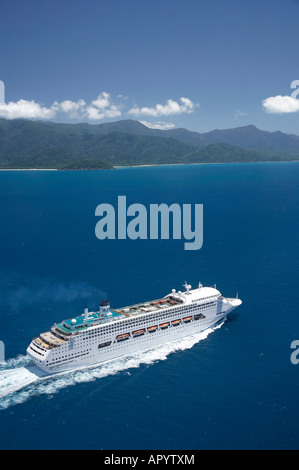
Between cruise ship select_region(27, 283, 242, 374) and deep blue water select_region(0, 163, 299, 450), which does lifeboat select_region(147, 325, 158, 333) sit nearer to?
cruise ship select_region(27, 283, 242, 374)

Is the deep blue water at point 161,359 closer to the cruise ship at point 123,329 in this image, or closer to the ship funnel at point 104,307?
→ the cruise ship at point 123,329

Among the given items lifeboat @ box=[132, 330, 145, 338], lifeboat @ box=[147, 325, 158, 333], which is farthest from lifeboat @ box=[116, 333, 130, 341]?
lifeboat @ box=[147, 325, 158, 333]

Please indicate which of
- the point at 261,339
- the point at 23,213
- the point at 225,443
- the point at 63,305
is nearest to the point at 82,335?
the point at 63,305

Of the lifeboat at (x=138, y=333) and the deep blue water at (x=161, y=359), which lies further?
the lifeboat at (x=138, y=333)

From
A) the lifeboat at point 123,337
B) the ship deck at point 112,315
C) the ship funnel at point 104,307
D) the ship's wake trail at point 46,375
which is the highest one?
the ship funnel at point 104,307

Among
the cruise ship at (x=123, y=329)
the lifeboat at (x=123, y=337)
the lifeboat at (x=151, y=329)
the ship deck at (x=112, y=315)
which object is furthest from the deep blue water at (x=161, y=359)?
the ship deck at (x=112, y=315)

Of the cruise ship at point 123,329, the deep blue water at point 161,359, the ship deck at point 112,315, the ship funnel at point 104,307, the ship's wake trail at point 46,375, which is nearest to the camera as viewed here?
the deep blue water at point 161,359

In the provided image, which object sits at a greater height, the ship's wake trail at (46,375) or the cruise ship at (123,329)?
the cruise ship at (123,329)
